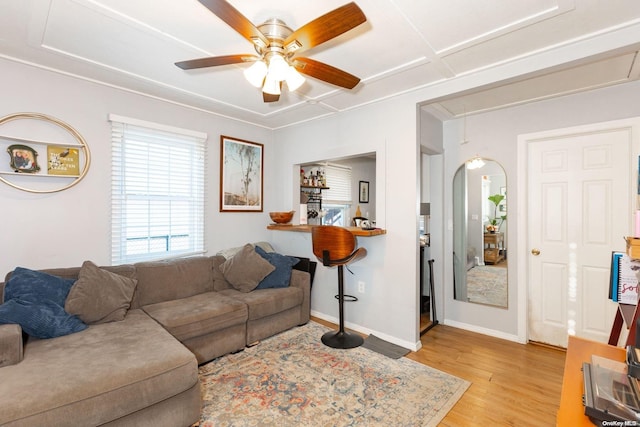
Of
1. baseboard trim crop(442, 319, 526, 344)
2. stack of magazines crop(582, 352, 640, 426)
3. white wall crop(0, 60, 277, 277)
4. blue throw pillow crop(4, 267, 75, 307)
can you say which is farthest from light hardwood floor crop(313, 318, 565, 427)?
white wall crop(0, 60, 277, 277)

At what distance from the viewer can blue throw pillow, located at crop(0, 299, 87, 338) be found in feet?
6.12

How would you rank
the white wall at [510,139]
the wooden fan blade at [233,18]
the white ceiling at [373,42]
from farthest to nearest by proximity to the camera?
the white wall at [510,139] → the white ceiling at [373,42] → the wooden fan blade at [233,18]

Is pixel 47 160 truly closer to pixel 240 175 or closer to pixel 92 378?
pixel 240 175

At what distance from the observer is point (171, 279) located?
294 cm

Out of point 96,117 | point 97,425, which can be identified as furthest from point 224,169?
point 97,425

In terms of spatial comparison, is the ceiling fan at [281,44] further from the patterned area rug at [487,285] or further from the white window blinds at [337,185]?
the white window blinds at [337,185]

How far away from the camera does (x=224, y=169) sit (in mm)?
3715

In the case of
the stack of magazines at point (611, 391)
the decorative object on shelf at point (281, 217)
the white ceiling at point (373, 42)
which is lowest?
the stack of magazines at point (611, 391)

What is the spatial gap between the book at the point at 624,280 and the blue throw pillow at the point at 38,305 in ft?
11.2

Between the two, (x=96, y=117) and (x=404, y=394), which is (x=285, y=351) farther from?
(x=96, y=117)

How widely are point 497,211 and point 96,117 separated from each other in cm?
412

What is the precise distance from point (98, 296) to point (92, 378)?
94 cm

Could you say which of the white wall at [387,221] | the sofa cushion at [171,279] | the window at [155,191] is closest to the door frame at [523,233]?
the white wall at [387,221]

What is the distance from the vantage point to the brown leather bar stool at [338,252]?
2.81 meters
